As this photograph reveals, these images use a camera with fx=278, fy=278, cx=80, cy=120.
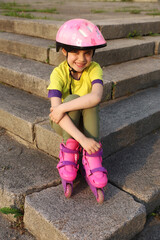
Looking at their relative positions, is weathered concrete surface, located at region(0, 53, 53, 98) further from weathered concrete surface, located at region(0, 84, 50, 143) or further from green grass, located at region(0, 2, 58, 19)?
green grass, located at region(0, 2, 58, 19)

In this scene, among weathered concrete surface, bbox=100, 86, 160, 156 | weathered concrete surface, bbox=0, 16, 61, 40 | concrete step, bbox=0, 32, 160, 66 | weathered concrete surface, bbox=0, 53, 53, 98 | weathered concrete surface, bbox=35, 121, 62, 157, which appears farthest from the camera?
weathered concrete surface, bbox=0, 16, 61, 40

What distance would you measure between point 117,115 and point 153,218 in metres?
1.16

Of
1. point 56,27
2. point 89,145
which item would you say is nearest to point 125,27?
point 56,27

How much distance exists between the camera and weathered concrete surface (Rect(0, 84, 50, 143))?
2.85 metres

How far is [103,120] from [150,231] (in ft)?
3.87

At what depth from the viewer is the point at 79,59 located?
2133mm

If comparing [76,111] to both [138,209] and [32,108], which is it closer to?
[138,209]

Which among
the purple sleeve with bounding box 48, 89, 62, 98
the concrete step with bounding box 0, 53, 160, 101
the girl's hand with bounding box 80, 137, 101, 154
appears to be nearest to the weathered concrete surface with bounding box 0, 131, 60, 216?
the girl's hand with bounding box 80, 137, 101, 154

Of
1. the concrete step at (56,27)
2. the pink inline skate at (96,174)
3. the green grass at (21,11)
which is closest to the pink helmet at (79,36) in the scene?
the pink inline skate at (96,174)

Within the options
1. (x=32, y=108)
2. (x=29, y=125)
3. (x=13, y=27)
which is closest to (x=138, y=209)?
(x=29, y=125)

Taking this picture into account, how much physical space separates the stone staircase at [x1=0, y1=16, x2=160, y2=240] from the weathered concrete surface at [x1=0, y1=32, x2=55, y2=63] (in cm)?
2

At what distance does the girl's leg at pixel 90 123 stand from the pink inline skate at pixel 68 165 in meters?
0.13

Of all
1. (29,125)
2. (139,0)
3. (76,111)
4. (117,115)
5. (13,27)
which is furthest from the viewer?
(139,0)

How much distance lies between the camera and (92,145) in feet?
6.61
